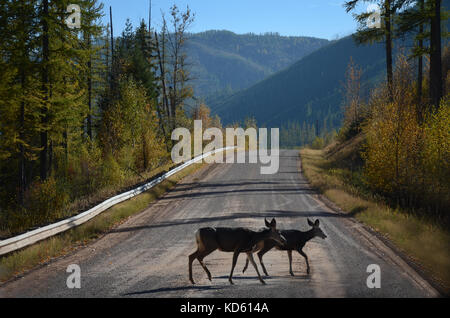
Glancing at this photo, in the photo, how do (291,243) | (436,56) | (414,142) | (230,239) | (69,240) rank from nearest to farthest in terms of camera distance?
(230,239) → (291,243) → (69,240) → (414,142) → (436,56)

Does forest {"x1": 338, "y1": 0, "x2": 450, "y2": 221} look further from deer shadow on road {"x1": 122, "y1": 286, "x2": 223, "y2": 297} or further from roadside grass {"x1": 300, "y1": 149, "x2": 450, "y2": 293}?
deer shadow on road {"x1": 122, "y1": 286, "x2": 223, "y2": 297}

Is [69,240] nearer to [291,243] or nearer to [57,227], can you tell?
[57,227]

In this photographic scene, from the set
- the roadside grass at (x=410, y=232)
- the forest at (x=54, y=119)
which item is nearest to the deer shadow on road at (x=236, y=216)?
the roadside grass at (x=410, y=232)

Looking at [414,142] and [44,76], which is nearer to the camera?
[414,142]

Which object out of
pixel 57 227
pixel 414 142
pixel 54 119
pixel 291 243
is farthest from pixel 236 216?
pixel 54 119

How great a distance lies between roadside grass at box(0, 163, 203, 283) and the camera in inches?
381

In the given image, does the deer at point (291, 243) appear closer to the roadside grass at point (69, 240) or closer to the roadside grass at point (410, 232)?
the roadside grass at point (410, 232)

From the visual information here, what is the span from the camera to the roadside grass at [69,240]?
969cm

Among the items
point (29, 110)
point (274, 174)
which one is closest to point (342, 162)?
point (274, 174)

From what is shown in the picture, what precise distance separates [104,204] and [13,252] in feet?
20.1

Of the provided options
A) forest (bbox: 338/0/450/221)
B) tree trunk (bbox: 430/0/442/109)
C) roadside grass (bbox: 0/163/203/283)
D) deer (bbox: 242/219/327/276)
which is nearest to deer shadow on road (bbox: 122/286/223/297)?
deer (bbox: 242/219/327/276)

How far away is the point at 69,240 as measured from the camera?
12406mm

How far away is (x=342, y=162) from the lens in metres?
34.1
